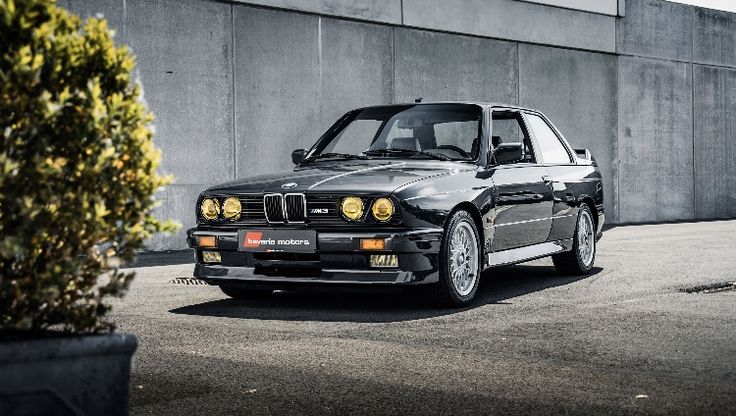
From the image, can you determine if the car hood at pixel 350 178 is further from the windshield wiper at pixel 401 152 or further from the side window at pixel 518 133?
the side window at pixel 518 133

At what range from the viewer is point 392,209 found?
7875 millimetres

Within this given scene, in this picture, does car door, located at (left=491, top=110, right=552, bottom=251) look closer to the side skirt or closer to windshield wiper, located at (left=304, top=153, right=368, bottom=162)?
the side skirt

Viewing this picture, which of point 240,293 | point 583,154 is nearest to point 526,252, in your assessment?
point 583,154

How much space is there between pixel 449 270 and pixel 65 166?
16.5ft

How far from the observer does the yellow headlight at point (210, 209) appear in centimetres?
845

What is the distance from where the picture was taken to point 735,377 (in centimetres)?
562

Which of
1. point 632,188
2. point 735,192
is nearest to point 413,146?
point 632,188

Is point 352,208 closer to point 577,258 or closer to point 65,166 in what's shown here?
point 577,258

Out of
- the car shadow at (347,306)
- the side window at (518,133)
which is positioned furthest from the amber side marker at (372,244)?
the side window at (518,133)

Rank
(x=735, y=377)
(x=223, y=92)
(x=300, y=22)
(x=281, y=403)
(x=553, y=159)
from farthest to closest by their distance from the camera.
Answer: (x=300, y=22) → (x=223, y=92) → (x=553, y=159) → (x=735, y=377) → (x=281, y=403)

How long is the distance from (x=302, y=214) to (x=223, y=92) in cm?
924

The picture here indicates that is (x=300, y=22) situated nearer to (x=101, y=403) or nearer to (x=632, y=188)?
(x=632, y=188)

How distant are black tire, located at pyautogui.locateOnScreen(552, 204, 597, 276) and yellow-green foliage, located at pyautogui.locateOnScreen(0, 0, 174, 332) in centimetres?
772

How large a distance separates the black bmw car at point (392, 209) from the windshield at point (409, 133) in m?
0.01
